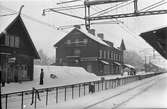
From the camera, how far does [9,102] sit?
49.6 ft

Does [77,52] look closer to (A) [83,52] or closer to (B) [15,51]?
(A) [83,52]

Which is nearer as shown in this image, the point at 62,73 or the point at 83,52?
the point at 62,73

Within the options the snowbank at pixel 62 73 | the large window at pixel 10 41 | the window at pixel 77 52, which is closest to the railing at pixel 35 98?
the large window at pixel 10 41

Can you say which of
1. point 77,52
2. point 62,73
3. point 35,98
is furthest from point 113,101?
point 77,52

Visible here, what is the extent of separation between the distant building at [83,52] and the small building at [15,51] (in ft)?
76.0

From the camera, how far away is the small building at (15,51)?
1138 inches

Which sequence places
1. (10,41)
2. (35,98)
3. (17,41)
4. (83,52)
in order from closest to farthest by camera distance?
(35,98)
(10,41)
(17,41)
(83,52)

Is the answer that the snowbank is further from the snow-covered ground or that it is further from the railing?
the snow-covered ground

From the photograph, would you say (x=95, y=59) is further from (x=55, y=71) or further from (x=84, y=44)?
(x=55, y=71)

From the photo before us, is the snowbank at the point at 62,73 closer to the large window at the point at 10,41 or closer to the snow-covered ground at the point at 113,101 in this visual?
the large window at the point at 10,41

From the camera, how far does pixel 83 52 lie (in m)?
57.3

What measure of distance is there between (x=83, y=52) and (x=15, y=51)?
1083 inches

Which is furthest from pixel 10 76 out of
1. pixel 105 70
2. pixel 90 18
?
pixel 105 70

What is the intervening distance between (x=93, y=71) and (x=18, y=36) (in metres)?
25.8
